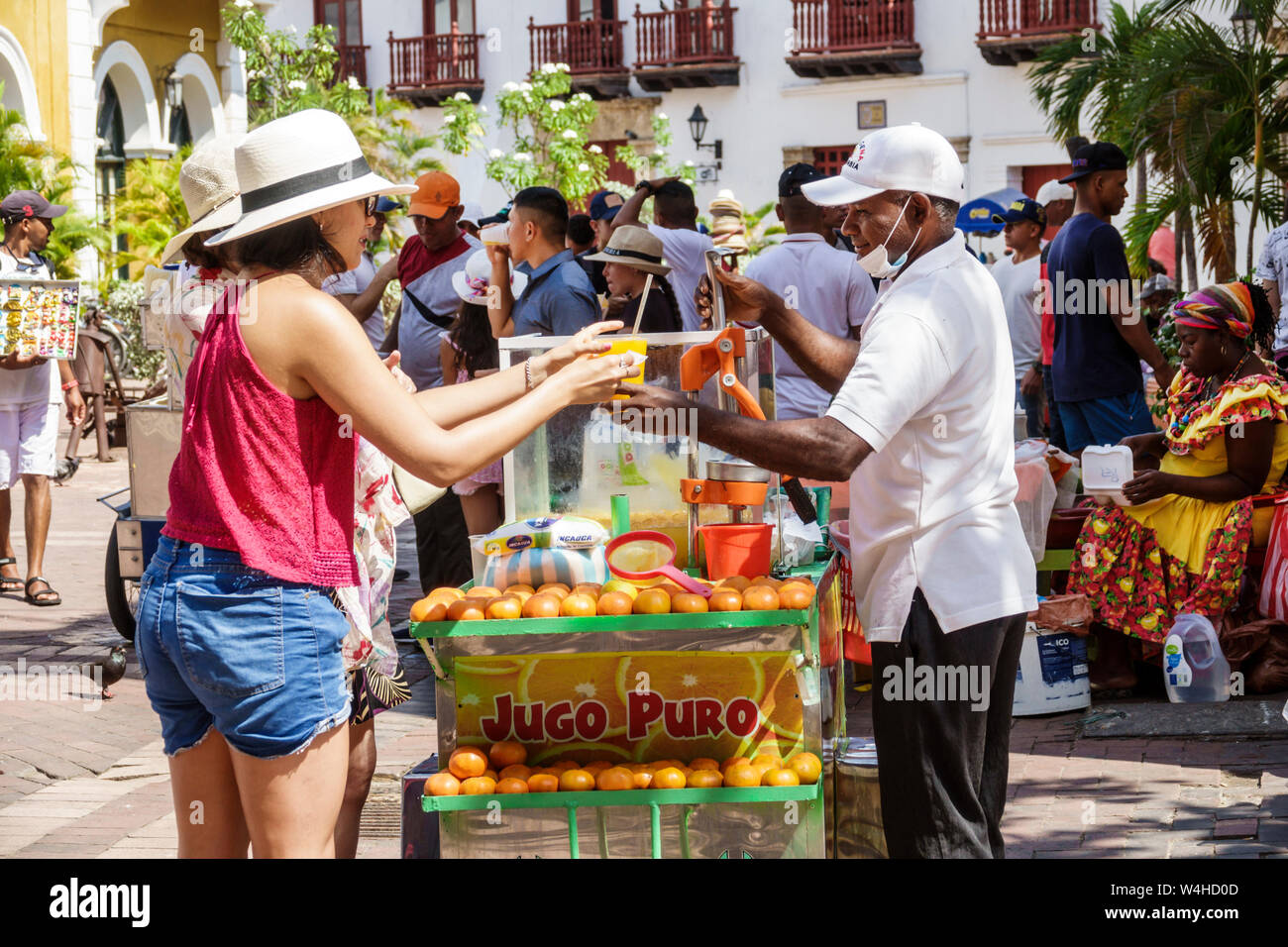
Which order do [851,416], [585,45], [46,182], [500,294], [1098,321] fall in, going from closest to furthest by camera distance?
[851,416] → [500,294] → [1098,321] → [46,182] → [585,45]

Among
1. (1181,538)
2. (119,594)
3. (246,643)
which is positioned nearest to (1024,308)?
(1181,538)

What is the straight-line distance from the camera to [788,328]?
385 cm

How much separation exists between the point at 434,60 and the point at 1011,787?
28.9m

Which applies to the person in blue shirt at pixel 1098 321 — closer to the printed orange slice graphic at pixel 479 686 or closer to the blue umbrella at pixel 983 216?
the blue umbrella at pixel 983 216

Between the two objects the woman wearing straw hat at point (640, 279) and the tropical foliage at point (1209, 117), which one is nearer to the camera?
the woman wearing straw hat at point (640, 279)

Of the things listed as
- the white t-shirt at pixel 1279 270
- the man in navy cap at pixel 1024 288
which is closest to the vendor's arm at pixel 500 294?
the man in navy cap at pixel 1024 288

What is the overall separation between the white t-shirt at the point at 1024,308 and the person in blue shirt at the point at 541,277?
384 cm

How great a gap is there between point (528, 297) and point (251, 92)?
70.8 ft

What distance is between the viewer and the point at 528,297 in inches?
257

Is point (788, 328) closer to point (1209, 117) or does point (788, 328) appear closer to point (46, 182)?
point (1209, 117)

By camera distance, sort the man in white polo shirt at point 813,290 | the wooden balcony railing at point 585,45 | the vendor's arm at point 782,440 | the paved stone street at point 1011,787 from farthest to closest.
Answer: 1. the wooden balcony railing at point 585,45
2. the man in white polo shirt at point 813,290
3. the paved stone street at point 1011,787
4. the vendor's arm at point 782,440

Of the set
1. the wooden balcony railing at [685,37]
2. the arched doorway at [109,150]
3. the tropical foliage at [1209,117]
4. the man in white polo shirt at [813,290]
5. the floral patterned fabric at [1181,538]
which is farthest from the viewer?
the wooden balcony railing at [685,37]

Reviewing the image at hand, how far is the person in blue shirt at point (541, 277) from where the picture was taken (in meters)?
6.41

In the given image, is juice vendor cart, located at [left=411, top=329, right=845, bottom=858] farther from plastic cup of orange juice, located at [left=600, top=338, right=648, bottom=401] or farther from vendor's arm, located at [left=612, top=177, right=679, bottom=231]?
vendor's arm, located at [left=612, top=177, right=679, bottom=231]
